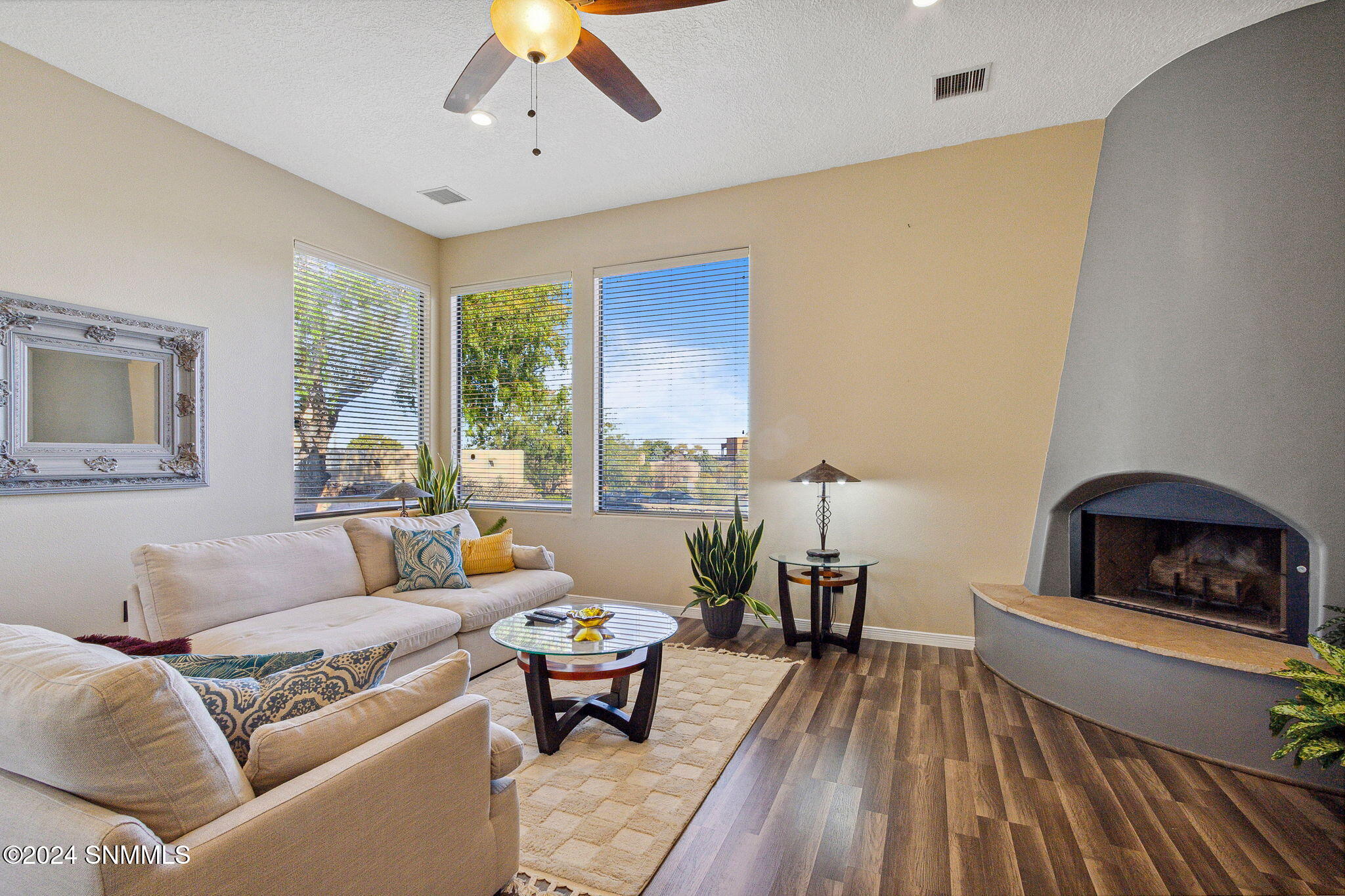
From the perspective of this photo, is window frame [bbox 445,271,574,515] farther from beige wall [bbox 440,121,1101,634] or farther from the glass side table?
the glass side table

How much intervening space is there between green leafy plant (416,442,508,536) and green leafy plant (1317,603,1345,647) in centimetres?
451

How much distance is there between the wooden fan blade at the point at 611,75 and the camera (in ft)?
7.30

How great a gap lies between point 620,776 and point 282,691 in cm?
138

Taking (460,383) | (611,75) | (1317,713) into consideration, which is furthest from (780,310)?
(1317,713)

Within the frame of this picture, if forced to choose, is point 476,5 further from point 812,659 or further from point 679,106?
point 812,659

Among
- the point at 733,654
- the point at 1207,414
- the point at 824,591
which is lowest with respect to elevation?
the point at 733,654

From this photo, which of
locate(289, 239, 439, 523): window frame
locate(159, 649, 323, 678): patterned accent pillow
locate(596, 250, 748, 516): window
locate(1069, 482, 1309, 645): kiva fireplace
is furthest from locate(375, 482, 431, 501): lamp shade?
locate(1069, 482, 1309, 645): kiva fireplace

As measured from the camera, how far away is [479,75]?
2396 millimetres

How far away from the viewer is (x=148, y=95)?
3299 mm

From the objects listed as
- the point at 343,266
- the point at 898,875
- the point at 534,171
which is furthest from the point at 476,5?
the point at 898,875

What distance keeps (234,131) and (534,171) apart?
68.2 inches

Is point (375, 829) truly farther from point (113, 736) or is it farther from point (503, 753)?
point (113, 736)

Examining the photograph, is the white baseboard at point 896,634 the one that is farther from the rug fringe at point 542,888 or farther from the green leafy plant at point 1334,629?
the rug fringe at point 542,888

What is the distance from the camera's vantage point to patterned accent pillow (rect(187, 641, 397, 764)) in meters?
1.30
